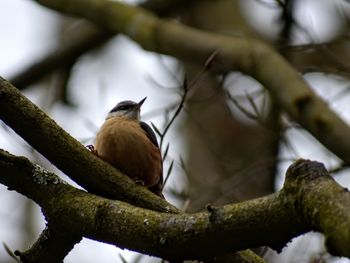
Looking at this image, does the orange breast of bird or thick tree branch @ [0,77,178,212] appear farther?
the orange breast of bird

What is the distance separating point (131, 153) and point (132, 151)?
0.04 meters

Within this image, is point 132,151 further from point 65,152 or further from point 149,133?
point 65,152

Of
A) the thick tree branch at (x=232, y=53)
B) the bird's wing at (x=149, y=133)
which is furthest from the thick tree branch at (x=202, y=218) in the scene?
the thick tree branch at (x=232, y=53)

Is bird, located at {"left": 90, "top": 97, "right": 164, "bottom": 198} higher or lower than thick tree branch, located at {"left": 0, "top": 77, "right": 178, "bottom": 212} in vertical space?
lower

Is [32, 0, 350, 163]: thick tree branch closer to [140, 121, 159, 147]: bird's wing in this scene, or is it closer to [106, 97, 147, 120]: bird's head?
[106, 97, 147, 120]: bird's head

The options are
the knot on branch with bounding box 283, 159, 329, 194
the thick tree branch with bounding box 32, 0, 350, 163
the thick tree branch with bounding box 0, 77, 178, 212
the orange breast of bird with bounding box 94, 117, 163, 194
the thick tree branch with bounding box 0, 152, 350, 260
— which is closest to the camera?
the thick tree branch with bounding box 0, 152, 350, 260

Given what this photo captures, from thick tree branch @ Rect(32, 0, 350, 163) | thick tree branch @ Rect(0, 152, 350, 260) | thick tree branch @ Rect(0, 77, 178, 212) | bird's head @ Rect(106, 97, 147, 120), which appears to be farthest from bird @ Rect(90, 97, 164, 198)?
thick tree branch @ Rect(0, 152, 350, 260)

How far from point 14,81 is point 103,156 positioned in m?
2.34

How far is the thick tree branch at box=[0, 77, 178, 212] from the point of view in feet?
9.61

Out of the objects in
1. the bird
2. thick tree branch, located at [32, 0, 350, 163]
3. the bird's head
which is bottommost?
the bird's head

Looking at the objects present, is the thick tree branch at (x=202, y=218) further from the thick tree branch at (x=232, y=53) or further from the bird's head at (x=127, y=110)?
the bird's head at (x=127, y=110)

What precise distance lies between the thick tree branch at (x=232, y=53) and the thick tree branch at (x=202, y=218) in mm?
1870

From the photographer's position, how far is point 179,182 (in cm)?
685

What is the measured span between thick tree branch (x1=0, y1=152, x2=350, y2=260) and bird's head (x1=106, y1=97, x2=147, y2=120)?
7.48ft
